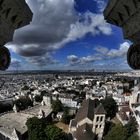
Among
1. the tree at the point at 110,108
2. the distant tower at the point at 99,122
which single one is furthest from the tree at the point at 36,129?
the tree at the point at 110,108

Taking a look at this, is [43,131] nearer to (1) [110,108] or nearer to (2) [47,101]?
(1) [110,108]

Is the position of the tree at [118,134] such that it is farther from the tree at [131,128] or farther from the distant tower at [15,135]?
the distant tower at [15,135]

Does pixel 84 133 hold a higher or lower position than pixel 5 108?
higher

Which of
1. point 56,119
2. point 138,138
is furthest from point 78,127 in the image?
point 56,119

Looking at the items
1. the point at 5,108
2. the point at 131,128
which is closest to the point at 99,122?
the point at 131,128

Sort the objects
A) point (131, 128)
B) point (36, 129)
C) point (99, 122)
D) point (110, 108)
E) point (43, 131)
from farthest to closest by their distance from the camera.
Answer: point (110, 108)
point (99, 122)
point (131, 128)
point (36, 129)
point (43, 131)

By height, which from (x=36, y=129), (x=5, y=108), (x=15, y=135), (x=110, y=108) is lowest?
(x=15, y=135)
